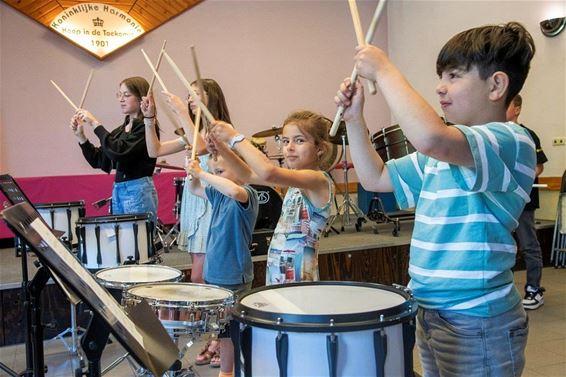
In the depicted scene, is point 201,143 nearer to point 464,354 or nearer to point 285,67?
point 464,354

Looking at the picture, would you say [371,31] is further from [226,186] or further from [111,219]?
[111,219]

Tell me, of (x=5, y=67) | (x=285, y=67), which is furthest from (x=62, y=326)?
(x=285, y=67)

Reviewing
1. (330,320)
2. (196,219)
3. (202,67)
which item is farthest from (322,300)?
(202,67)

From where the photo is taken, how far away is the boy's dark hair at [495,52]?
3.96ft

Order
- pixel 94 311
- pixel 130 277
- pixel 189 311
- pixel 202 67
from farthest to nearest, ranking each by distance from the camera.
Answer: pixel 202 67, pixel 130 277, pixel 189 311, pixel 94 311

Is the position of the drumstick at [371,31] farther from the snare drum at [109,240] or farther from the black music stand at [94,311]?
the snare drum at [109,240]

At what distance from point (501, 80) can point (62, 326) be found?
319 cm

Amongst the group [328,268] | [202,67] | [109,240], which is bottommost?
[328,268]

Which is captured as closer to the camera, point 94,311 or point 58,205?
point 94,311

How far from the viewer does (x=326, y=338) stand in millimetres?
1124

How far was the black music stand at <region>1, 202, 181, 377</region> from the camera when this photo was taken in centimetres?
103

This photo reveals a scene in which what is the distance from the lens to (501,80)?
1210 millimetres

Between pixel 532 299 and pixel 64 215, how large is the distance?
315 cm

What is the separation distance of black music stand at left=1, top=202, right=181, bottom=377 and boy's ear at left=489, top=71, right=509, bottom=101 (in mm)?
887
